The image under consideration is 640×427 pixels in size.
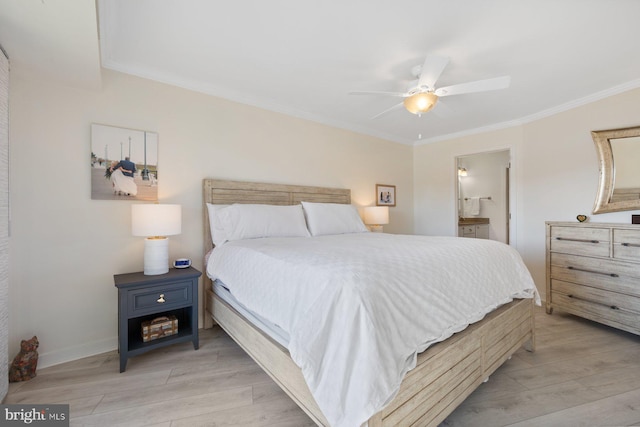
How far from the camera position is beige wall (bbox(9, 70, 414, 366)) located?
76.7 inches

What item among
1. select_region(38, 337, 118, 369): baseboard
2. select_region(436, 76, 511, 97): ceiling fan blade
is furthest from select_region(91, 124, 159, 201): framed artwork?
select_region(436, 76, 511, 97): ceiling fan blade

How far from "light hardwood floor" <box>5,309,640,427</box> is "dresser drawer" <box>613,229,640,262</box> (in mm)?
759

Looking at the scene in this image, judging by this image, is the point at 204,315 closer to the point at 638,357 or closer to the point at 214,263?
the point at 214,263

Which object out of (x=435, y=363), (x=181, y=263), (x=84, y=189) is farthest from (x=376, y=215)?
(x=84, y=189)

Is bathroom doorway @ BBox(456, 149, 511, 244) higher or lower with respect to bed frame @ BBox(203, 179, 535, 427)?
higher

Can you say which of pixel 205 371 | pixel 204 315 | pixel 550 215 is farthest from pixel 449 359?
pixel 550 215

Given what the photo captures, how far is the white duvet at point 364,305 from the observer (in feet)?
3.30

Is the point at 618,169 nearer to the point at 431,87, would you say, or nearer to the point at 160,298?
the point at 431,87

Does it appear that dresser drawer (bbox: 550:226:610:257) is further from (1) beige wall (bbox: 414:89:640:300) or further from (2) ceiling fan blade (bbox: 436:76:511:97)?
(2) ceiling fan blade (bbox: 436:76:511:97)

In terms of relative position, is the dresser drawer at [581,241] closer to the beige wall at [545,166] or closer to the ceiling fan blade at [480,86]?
the beige wall at [545,166]

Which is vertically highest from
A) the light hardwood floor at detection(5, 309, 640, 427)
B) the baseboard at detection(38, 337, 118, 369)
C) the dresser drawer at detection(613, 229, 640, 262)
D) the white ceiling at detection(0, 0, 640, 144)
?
the white ceiling at detection(0, 0, 640, 144)

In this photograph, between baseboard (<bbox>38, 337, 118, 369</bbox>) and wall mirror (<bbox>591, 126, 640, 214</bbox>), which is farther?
wall mirror (<bbox>591, 126, 640, 214</bbox>)

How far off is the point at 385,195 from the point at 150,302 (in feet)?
11.5

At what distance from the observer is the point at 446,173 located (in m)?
4.47
